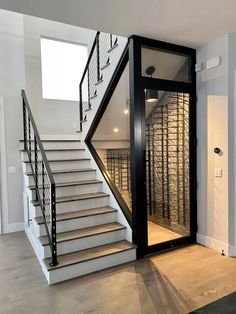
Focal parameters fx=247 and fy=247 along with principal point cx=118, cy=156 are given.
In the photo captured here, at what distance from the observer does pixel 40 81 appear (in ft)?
16.5

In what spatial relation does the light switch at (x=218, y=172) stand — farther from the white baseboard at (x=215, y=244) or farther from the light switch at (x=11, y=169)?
the light switch at (x=11, y=169)

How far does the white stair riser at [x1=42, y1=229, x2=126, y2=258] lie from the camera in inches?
113

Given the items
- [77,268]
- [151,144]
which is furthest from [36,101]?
[77,268]

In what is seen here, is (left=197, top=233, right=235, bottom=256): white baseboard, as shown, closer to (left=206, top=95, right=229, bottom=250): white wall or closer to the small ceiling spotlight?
(left=206, top=95, right=229, bottom=250): white wall

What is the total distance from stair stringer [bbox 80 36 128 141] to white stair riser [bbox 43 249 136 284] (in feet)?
7.56

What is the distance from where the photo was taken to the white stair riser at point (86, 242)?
2.86 m

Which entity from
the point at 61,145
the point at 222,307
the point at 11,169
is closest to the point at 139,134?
the point at 61,145

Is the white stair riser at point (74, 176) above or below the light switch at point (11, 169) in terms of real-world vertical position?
below

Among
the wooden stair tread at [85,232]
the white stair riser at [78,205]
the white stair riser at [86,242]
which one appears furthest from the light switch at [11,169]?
the white stair riser at [86,242]

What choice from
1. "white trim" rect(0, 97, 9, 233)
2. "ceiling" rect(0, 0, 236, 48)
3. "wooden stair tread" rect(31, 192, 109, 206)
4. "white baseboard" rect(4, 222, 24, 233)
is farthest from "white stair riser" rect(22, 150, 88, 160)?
"ceiling" rect(0, 0, 236, 48)

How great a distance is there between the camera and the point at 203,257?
122 inches

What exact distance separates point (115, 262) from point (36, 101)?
140 inches

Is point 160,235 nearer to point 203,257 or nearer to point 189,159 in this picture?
point 203,257

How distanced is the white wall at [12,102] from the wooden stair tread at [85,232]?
5.09 ft
